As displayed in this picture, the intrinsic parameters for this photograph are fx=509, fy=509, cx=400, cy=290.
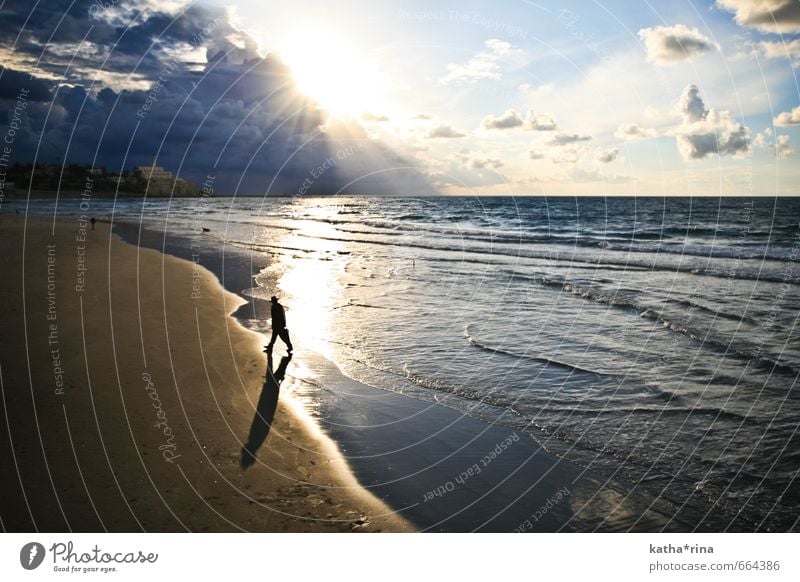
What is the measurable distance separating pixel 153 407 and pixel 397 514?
195 inches

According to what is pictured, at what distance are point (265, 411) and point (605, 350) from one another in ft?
31.8

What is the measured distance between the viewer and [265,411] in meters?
9.66

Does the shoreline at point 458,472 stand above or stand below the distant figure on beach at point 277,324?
below

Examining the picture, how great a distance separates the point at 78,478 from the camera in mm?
6598

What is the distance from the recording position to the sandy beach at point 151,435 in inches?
247

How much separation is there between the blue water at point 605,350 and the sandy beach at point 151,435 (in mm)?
3126

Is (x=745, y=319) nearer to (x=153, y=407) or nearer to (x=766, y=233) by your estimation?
(x=153, y=407)
